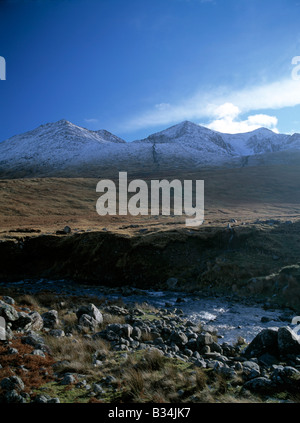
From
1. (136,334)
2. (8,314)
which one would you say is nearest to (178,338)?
(136,334)

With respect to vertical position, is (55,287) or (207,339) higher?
(207,339)

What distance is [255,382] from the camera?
7777 mm

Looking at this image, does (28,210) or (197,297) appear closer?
(197,297)

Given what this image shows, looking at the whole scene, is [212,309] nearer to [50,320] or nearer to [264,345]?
[264,345]

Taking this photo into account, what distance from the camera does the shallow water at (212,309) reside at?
15.8 meters

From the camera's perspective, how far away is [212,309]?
777 inches

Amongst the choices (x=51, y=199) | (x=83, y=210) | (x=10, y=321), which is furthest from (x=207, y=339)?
(x=51, y=199)

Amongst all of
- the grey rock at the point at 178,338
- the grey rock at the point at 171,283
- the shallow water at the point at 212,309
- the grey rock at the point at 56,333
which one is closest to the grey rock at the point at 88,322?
the grey rock at the point at 56,333

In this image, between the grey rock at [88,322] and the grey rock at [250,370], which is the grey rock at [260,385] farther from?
the grey rock at [88,322]

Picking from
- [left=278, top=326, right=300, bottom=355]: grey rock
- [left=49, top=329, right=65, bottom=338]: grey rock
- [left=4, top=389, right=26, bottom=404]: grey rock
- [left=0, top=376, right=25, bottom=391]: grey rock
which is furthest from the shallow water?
[left=4, top=389, right=26, bottom=404]: grey rock

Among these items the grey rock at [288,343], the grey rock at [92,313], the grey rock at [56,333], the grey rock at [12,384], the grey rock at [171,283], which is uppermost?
the grey rock at [12,384]
